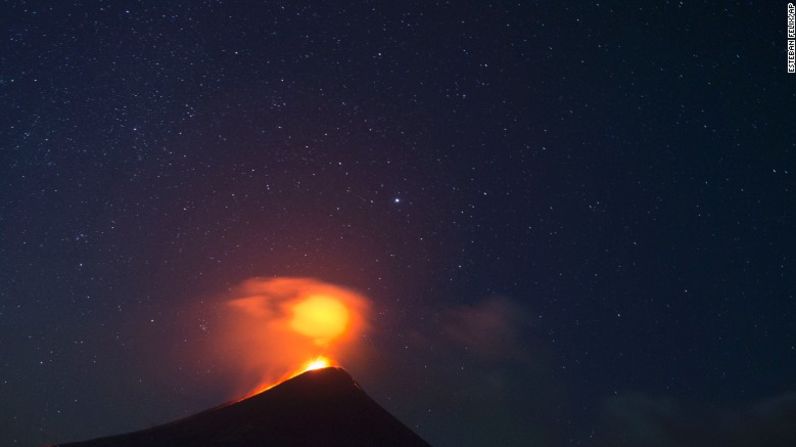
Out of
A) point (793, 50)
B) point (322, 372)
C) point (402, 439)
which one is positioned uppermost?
point (793, 50)

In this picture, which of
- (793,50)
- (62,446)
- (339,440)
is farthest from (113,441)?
(793,50)

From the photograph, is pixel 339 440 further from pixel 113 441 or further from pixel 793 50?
pixel 793 50

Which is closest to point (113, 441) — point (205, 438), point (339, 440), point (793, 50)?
point (205, 438)

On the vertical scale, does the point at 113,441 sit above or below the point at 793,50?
below

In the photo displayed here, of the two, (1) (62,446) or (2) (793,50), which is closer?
(2) (793,50)

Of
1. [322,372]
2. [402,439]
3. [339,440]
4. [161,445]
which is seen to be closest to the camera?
[161,445]

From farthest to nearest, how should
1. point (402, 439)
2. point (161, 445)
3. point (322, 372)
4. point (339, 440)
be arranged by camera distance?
point (322, 372) → point (402, 439) → point (339, 440) → point (161, 445)
